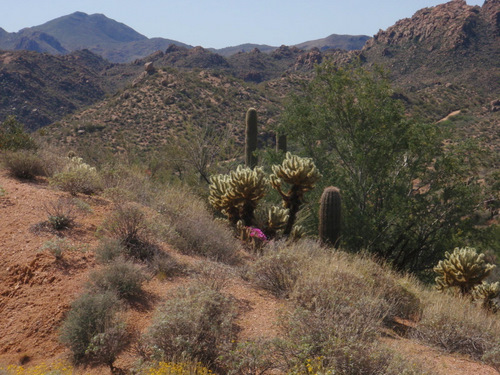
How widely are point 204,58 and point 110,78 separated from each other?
21.8 meters

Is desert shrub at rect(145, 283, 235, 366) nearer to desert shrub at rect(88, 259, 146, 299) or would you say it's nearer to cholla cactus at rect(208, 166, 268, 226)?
desert shrub at rect(88, 259, 146, 299)

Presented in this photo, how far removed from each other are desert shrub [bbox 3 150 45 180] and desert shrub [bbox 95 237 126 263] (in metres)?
3.80

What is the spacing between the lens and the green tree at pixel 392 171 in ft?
38.0

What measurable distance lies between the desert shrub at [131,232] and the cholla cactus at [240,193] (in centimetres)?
229

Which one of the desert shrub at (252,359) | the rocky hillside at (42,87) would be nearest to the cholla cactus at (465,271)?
the desert shrub at (252,359)

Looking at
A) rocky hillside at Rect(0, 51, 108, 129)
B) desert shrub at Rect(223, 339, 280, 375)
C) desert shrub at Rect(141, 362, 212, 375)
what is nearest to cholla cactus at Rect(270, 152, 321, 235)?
desert shrub at Rect(223, 339, 280, 375)

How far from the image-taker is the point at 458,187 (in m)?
11.6

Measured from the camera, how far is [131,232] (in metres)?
6.17

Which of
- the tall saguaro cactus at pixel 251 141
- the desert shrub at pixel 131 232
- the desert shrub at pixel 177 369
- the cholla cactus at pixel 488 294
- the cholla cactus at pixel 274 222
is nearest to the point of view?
the desert shrub at pixel 177 369

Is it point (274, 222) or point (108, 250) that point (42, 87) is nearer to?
point (274, 222)

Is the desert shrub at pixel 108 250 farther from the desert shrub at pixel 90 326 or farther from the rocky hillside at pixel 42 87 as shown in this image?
the rocky hillside at pixel 42 87

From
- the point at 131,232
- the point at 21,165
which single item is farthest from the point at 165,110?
the point at 131,232

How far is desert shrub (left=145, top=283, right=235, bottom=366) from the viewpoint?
3881 millimetres

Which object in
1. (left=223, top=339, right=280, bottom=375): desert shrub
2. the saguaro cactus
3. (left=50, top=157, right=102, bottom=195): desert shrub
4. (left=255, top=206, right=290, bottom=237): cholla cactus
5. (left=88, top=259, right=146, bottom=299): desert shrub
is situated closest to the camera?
(left=223, top=339, right=280, bottom=375): desert shrub
